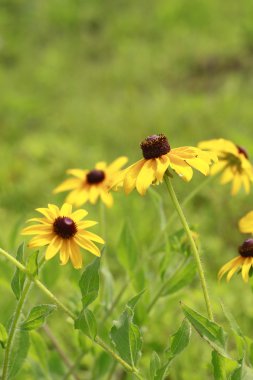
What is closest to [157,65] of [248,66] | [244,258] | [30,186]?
[248,66]

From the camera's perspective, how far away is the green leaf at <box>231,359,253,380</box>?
3.21ft

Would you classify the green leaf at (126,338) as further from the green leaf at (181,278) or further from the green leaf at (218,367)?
the green leaf at (181,278)

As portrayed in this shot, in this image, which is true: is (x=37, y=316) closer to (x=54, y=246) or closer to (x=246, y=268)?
(x=54, y=246)

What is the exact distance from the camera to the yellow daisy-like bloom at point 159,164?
1.02 m

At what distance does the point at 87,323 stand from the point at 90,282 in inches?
2.7

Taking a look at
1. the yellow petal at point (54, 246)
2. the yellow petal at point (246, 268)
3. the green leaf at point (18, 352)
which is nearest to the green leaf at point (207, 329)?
the yellow petal at point (246, 268)

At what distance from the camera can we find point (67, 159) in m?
3.78

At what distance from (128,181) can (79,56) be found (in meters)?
5.17

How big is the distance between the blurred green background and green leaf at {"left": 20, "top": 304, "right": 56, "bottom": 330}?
1.53 ft

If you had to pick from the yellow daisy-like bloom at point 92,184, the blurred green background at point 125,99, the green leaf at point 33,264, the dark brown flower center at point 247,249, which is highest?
the blurred green background at point 125,99

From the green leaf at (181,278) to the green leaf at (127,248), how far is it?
0.41 ft

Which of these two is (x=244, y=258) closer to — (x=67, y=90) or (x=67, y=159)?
(x=67, y=159)

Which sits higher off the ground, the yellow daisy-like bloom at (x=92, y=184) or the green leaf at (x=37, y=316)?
the yellow daisy-like bloom at (x=92, y=184)

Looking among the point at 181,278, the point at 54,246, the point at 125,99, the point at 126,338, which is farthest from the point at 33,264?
the point at 125,99
